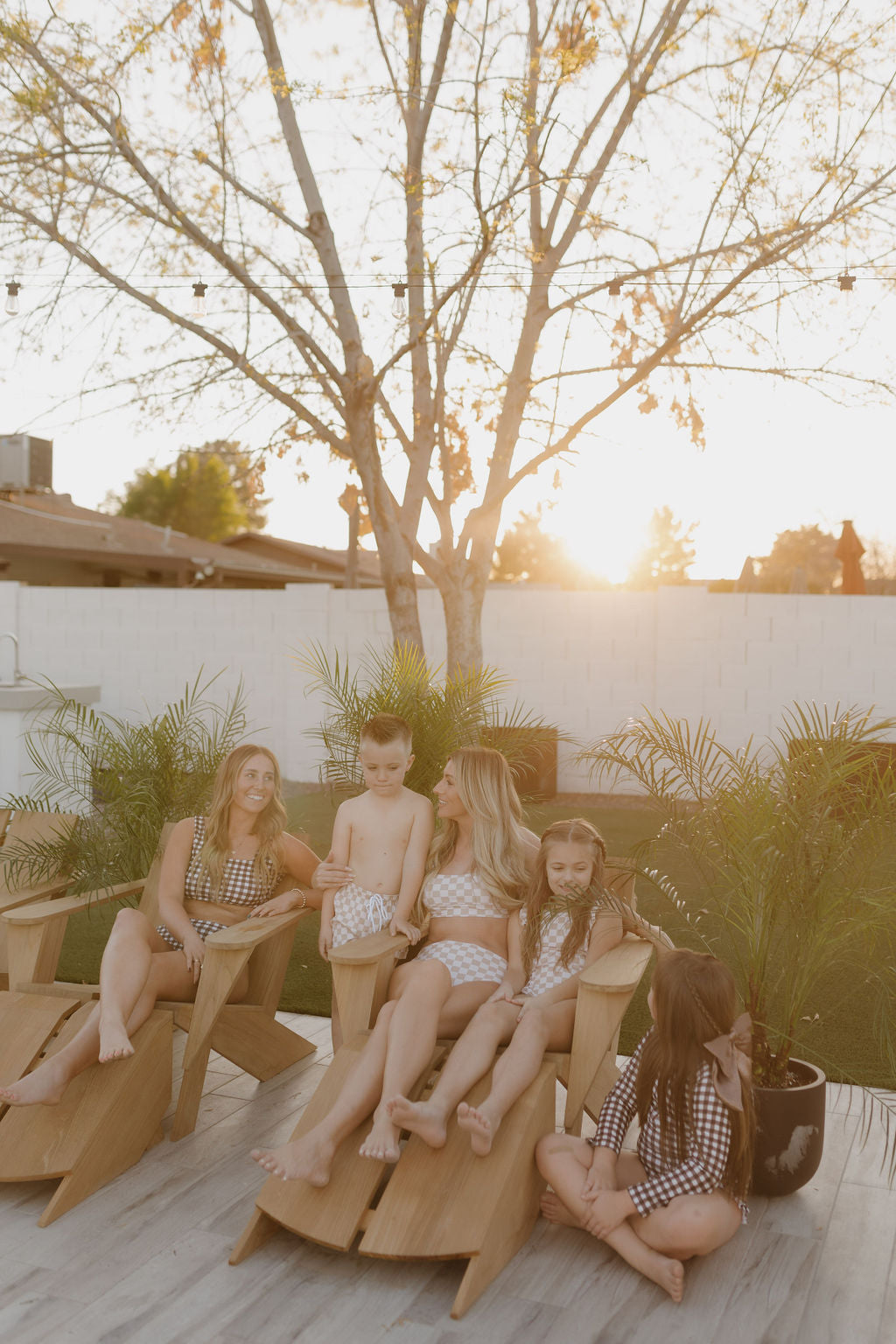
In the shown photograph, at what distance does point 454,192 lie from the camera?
752 cm

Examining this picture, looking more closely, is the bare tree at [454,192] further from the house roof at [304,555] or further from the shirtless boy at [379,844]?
the house roof at [304,555]

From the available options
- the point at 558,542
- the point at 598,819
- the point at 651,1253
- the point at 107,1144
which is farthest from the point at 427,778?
the point at 558,542

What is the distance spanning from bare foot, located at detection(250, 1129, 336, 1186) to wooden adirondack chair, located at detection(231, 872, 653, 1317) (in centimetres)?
6

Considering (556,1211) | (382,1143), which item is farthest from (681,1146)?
(382,1143)

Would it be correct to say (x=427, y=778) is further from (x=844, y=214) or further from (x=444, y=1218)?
(x=844, y=214)

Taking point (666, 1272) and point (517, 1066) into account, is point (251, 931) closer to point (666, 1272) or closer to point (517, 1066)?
point (517, 1066)

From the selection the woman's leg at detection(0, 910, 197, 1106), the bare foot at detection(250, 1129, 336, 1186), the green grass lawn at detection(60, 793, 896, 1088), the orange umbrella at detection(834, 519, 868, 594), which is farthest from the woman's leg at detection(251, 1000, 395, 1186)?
the orange umbrella at detection(834, 519, 868, 594)

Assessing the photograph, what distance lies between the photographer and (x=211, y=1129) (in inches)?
146

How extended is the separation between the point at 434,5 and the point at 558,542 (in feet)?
140

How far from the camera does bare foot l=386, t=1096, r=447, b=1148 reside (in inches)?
114

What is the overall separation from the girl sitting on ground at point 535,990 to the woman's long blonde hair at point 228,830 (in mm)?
951

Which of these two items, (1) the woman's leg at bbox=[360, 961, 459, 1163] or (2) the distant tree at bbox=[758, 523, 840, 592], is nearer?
(1) the woman's leg at bbox=[360, 961, 459, 1163]

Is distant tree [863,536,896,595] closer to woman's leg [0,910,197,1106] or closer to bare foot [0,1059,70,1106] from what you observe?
woman's leg [0,910,197,1106]

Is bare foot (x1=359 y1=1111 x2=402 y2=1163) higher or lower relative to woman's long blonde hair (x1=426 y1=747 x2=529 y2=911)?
lower
